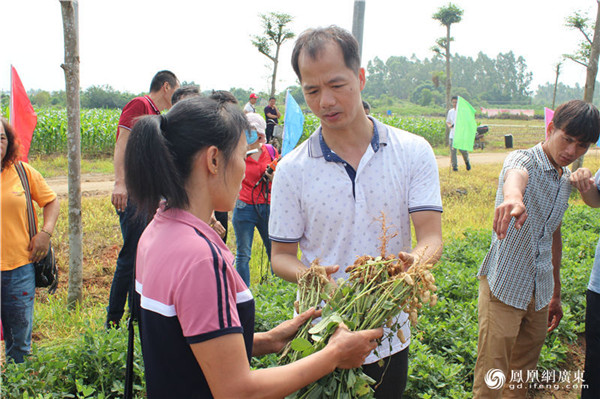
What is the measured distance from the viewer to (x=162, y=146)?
1298 millimetres

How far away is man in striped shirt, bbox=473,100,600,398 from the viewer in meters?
2.69

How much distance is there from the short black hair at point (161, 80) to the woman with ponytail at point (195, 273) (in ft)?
9.76

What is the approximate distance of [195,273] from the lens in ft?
3.89

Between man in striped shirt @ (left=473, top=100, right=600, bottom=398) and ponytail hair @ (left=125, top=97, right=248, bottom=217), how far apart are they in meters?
1.85

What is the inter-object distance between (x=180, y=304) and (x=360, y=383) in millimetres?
744

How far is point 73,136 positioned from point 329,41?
285 centimetres

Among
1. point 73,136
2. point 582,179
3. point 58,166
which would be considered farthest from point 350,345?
point 58,166

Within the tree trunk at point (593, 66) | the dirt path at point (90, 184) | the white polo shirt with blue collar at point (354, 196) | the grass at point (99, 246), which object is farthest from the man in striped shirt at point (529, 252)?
the dirt path at point (90, 184)

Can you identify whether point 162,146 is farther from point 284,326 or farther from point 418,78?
point 418,78

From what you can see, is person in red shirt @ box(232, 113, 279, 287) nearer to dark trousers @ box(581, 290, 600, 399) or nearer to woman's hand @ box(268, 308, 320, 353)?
dark trousers @ box(581, 290, 600, 399)

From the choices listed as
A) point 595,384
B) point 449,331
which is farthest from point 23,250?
point 595,384

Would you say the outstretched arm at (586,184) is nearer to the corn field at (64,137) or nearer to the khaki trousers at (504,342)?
the khaki trousers at (504,342)

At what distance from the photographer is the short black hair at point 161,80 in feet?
13.7

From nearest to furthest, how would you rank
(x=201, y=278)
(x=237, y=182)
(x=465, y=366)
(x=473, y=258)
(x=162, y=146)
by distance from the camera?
(x=201, y=278) < (x=162, y=146) < (x=237, y=182) < (x=465, y=366) < (x=473, y=258)
